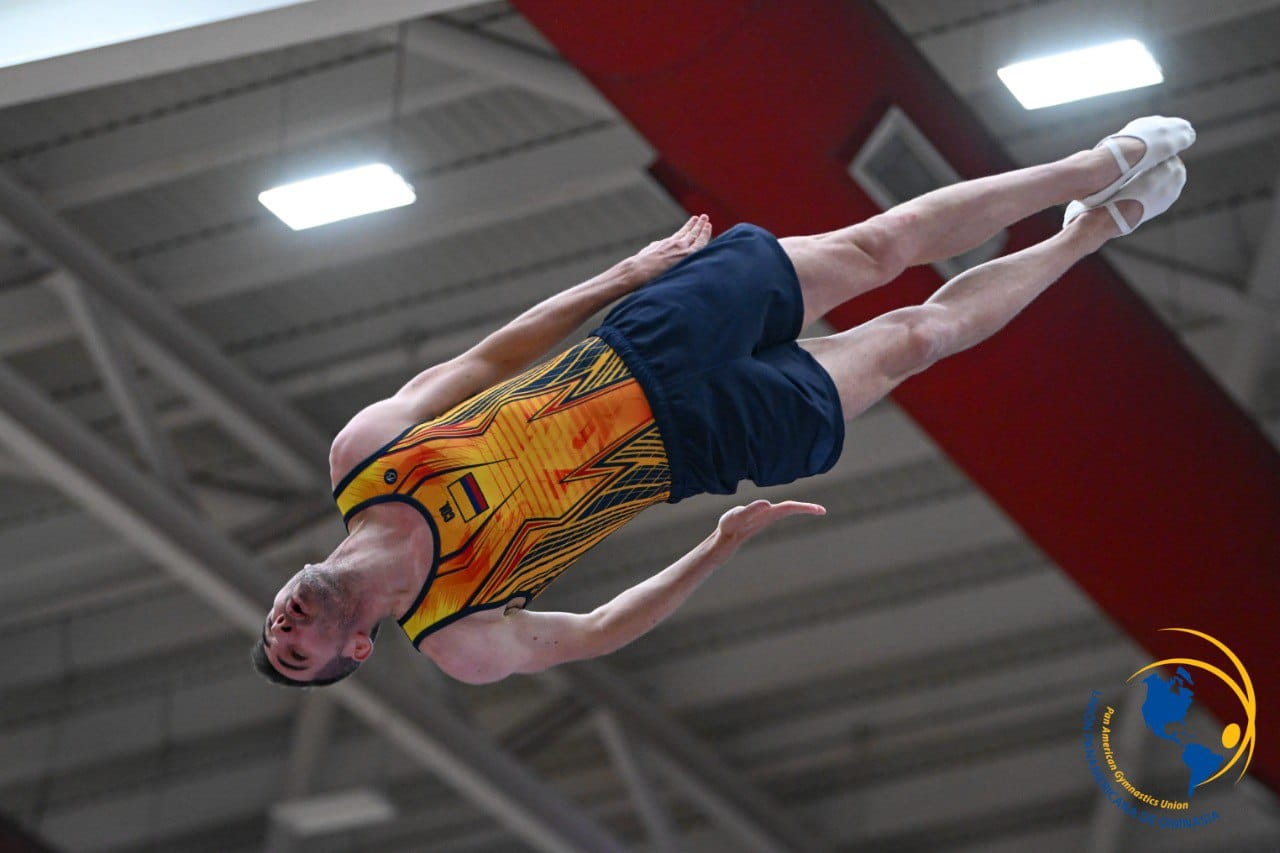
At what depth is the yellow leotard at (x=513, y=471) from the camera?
431 centimetres

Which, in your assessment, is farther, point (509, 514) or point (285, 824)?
point (285, 824)

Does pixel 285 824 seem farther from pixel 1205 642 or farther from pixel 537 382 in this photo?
pixel 537 382

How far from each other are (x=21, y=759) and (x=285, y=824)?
117 inches

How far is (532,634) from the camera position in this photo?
473cm

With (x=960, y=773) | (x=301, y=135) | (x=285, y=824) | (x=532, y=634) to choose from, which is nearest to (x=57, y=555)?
(x=285, y=824)

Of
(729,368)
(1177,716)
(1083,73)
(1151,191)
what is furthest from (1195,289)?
(729,368)

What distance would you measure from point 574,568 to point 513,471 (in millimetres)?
8389

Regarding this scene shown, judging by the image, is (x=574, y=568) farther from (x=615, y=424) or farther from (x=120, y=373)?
(x=615, y=424)

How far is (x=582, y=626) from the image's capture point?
4.83 m

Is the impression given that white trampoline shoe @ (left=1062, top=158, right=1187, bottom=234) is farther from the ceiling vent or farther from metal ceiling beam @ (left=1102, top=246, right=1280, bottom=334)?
metal ceiling beam @ (left=1102, top=246, right=1280, bottom=334)

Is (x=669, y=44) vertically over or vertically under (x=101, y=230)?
under

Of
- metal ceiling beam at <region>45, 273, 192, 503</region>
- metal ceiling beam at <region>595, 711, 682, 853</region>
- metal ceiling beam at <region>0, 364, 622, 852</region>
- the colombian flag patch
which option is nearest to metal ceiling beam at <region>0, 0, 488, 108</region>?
the colombian flag patch

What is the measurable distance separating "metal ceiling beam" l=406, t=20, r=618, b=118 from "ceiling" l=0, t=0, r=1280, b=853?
0.07 ft

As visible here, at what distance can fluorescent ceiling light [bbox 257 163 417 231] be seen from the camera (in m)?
7.59
